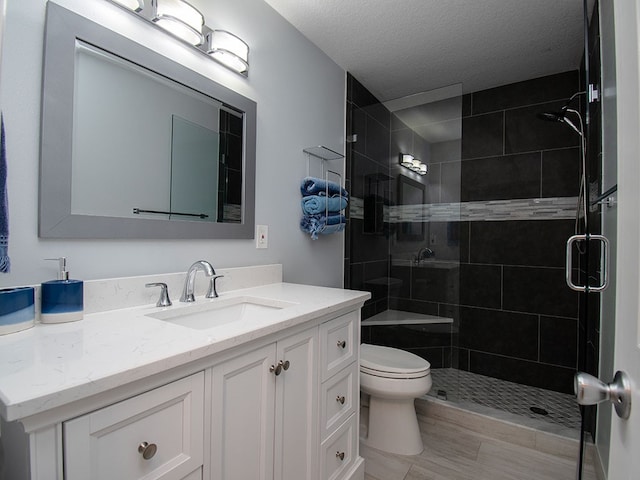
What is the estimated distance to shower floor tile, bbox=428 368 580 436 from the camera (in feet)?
6.61

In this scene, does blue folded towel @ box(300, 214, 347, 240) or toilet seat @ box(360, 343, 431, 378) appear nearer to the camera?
toilet seat @ box(360, 343, 431, 378)

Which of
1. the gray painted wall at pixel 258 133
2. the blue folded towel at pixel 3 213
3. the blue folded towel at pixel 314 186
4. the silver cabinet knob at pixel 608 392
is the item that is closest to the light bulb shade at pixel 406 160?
the gray painted wall at pixel 258 133

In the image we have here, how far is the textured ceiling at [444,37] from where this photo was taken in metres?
1.77

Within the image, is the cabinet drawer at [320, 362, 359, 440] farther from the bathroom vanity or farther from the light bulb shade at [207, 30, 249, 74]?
the light bulb shade at [207, 30, 249, 74]

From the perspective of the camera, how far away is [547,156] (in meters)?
2.48

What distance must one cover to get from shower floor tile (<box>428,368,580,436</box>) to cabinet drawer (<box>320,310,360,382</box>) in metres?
1.11

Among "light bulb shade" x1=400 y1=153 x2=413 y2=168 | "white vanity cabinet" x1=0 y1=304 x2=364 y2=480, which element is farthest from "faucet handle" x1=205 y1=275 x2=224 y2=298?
"light bulb shade" x1=400 y1=153 x2=413 y2=168

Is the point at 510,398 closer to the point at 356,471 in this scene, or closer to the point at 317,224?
the point at 356,471

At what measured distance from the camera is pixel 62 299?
2.95 ft

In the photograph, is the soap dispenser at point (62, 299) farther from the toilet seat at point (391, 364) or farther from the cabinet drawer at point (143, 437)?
the toilet seat at point (391, 364)

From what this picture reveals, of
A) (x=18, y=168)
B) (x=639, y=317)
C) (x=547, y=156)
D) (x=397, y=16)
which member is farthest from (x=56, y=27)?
(x=547, y=156)

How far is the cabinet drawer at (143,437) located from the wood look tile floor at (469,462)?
1244mm

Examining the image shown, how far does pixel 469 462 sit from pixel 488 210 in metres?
1.84

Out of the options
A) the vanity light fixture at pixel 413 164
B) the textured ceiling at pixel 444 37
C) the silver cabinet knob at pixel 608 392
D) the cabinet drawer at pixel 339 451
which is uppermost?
the textured ceiling at pixel 444 37
